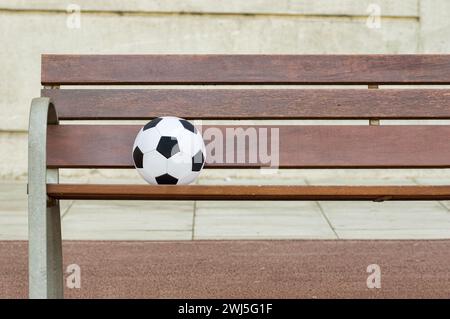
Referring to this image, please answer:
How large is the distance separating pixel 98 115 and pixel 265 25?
3983 mm

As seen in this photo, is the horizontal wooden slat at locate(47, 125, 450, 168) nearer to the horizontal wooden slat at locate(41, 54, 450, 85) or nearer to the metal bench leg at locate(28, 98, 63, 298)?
the horizontal wooden slat at locate(41, 54, 450, 85)

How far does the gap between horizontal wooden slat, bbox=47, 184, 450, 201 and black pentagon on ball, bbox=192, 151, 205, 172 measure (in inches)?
11.6

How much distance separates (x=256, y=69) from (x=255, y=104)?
6.5 inches

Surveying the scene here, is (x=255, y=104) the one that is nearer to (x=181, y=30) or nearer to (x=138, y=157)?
(x=138, y=157)

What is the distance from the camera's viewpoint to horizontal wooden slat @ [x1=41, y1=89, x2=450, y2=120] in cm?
351

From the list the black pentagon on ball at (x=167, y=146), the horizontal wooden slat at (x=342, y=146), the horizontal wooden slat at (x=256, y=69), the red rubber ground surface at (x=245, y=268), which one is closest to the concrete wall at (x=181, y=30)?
the red rubber ground surface at (x=245, y=268)

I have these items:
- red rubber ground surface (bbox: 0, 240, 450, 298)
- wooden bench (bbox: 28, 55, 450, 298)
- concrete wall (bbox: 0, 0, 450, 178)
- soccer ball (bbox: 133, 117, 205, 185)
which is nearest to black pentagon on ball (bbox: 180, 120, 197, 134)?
soccer ball (bbox: 133, 117, 205, 185)

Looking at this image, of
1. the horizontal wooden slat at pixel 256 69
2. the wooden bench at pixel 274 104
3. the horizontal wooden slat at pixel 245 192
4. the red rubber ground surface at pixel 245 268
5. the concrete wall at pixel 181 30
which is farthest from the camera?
the concrete wall at pixel 181 30

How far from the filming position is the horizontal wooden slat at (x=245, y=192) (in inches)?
109

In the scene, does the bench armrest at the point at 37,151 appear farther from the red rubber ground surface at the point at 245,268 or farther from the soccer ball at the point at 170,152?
the red rubber ground surface at the point at 245,268

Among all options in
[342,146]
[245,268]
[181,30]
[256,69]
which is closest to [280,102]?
[256,69]

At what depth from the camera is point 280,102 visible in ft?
11.6

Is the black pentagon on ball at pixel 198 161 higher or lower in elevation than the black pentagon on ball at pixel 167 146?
lower

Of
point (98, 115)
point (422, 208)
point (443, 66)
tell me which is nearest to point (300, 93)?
point (443, 66)
